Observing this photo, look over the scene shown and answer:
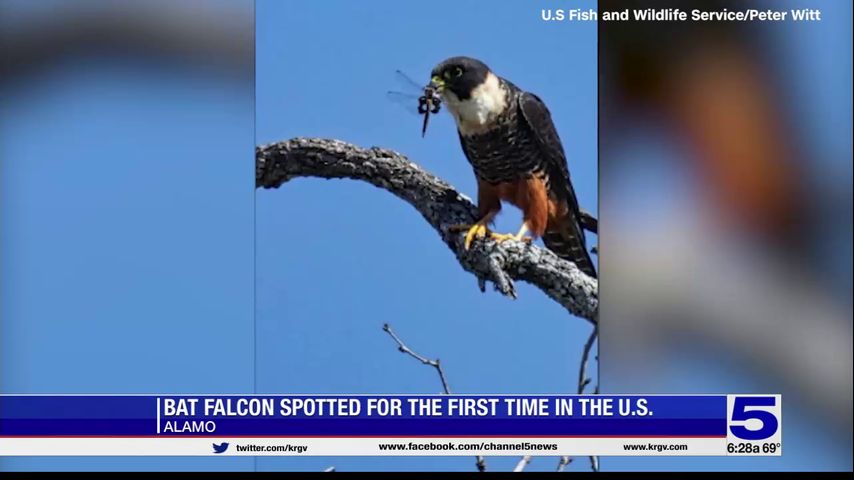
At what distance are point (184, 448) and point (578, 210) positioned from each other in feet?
5.31

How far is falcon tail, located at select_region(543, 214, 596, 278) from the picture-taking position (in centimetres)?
371

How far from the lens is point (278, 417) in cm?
375

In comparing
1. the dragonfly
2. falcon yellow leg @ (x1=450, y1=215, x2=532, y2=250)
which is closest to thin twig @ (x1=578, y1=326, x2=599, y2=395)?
falcon yellow leg @ (x1=450, y1=215, x2=532, y2=250)

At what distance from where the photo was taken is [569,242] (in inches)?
Result: 147

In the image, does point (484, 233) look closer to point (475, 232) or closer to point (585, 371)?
point (475, 232)

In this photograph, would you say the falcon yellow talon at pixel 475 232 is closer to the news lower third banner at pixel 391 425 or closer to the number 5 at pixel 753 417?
the news lower third banner at pixel 391 425

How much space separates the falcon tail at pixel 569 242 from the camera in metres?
3.71

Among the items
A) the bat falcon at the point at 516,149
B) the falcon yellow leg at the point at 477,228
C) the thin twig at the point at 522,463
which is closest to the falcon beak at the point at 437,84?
the bat falcon at the point at 516,149

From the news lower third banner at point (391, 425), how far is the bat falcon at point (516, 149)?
1.81 feet

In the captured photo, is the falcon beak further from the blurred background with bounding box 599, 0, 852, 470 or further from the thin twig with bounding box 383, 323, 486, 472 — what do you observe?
the thin twig with bounding box 383, 323, 486, 472

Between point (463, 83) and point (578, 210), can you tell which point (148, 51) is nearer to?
point (463, 83)
